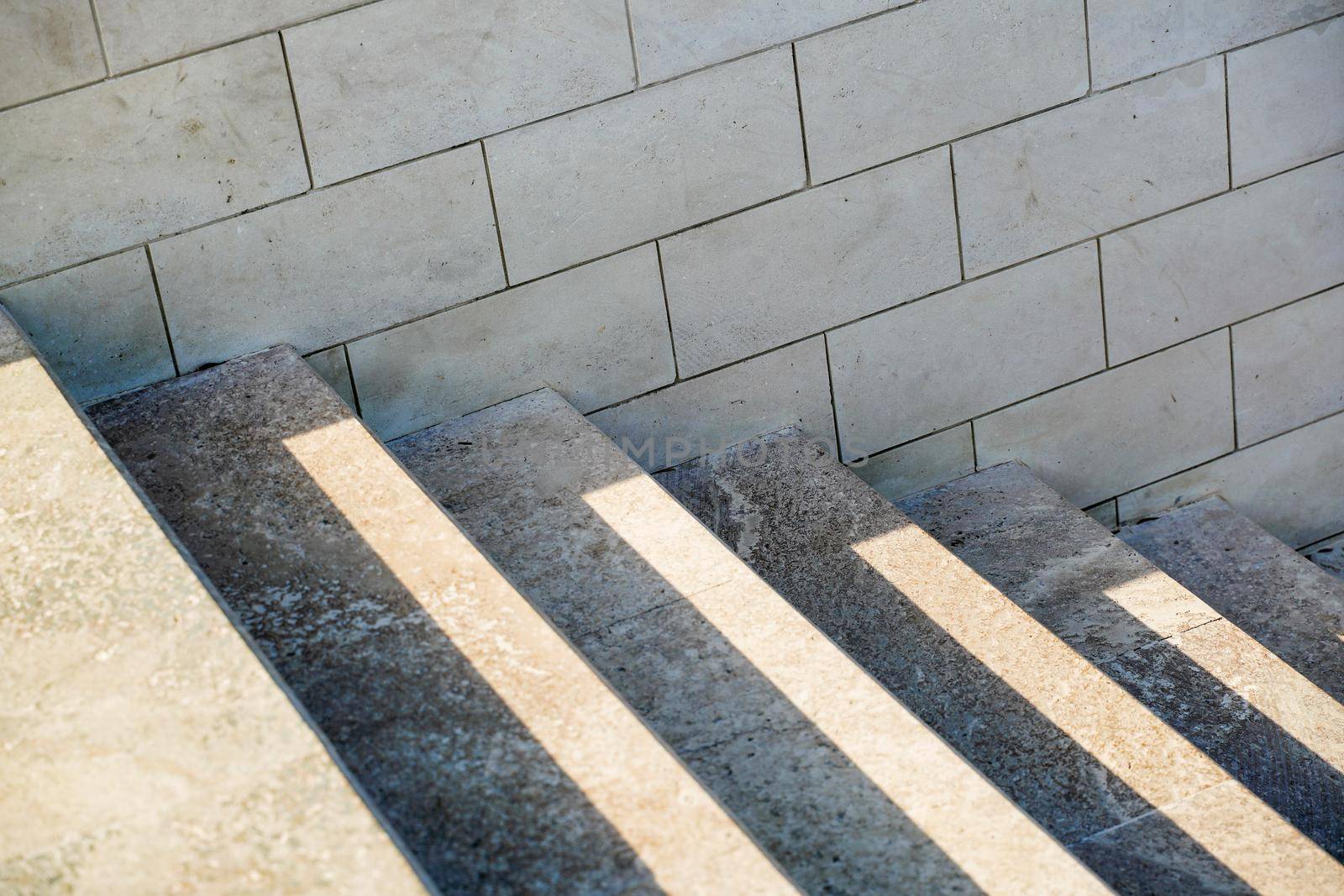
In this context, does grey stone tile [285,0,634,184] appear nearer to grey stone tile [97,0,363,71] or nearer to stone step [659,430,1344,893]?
grey stone tile [97,0,363,71]

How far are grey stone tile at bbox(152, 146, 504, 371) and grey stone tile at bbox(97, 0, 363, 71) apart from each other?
1.48 feet

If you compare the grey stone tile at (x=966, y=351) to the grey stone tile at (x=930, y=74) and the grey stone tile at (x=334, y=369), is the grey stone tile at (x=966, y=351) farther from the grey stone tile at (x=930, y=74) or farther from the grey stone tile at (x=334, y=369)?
the grey stone tile at (x=334, y=369)

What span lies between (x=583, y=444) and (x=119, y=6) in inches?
64.9

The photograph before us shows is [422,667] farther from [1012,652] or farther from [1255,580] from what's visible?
[1255,580]

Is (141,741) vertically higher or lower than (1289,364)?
higher

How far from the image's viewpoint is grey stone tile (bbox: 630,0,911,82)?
3.72 meters

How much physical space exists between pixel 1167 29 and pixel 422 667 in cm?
347

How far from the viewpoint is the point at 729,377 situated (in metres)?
4.12

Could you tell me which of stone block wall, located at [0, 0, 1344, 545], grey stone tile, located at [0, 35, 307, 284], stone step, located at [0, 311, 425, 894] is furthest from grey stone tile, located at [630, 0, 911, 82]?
stone step, located at [0, 311, 425, 894]

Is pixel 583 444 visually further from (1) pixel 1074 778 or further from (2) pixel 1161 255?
(2) pixel 1161 255

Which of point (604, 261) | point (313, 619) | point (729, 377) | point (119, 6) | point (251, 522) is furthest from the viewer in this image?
point (729, 377)

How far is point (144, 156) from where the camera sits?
10.9ft

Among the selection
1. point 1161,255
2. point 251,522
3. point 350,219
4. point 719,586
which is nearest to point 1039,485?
point 1161,255

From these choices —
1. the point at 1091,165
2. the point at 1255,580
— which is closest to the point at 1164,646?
the point at 1255,580
